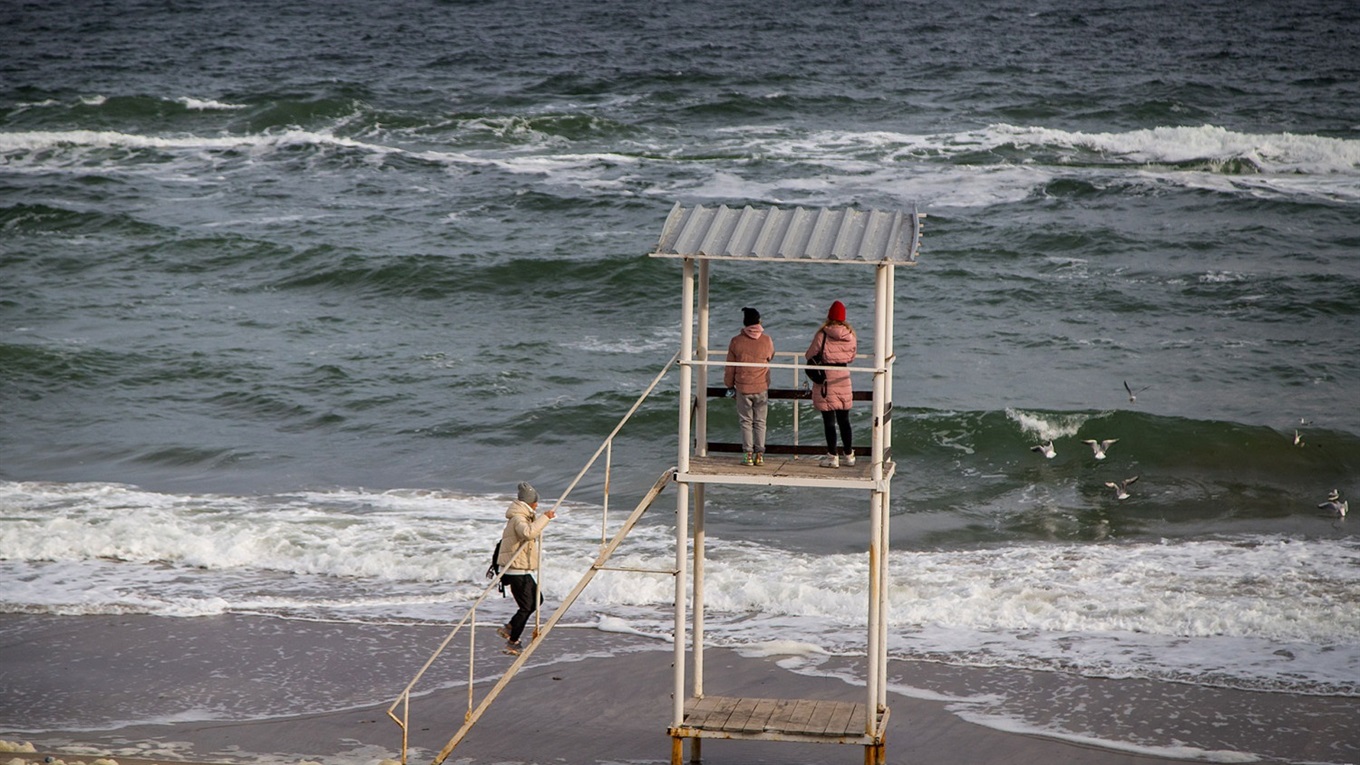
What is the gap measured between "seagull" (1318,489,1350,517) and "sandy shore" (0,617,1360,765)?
608 cm

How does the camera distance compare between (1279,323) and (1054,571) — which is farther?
(1279,323)

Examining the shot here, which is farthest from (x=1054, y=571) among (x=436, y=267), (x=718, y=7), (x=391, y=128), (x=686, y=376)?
(x=718, y=7)

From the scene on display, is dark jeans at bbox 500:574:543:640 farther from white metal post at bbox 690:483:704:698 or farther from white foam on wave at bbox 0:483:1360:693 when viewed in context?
white foam on wave at bbox 0:483:1360:693

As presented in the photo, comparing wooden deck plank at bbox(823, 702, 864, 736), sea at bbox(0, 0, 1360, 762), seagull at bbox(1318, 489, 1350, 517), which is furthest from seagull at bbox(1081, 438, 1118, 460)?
wooden deck plank at bbox(823, 702, 864, 736)

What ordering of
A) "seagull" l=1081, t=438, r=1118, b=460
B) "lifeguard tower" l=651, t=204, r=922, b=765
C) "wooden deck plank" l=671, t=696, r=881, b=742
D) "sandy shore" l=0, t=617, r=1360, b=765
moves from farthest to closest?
"seagull" l=1081, t=438, r=1118, b=460, "sandy shore" l=0, t=617, r=1360, b=765, "wooden deck plank" l=671, t=696, r=881, b=742, "lifeguard tower" l=651, t=204, r=922, b=765

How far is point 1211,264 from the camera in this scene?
30062 mm

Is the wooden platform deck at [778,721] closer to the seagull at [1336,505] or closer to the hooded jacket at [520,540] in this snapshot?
the hooded jacket at [520,540]

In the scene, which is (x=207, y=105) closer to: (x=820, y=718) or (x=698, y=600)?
(x=698, y=600)

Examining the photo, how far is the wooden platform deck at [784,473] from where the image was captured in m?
9.92

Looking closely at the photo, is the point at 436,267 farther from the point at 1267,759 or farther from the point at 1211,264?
the point at 1267,759

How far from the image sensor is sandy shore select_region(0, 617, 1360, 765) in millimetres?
11562

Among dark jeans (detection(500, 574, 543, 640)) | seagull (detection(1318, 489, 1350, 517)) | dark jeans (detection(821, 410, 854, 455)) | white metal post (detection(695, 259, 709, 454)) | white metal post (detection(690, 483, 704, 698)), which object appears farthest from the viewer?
seagull (detection(1318, 489, 1350, 517))

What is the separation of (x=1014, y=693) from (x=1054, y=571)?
3.88 meters

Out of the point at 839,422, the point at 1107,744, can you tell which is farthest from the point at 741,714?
the point at 1107,744
